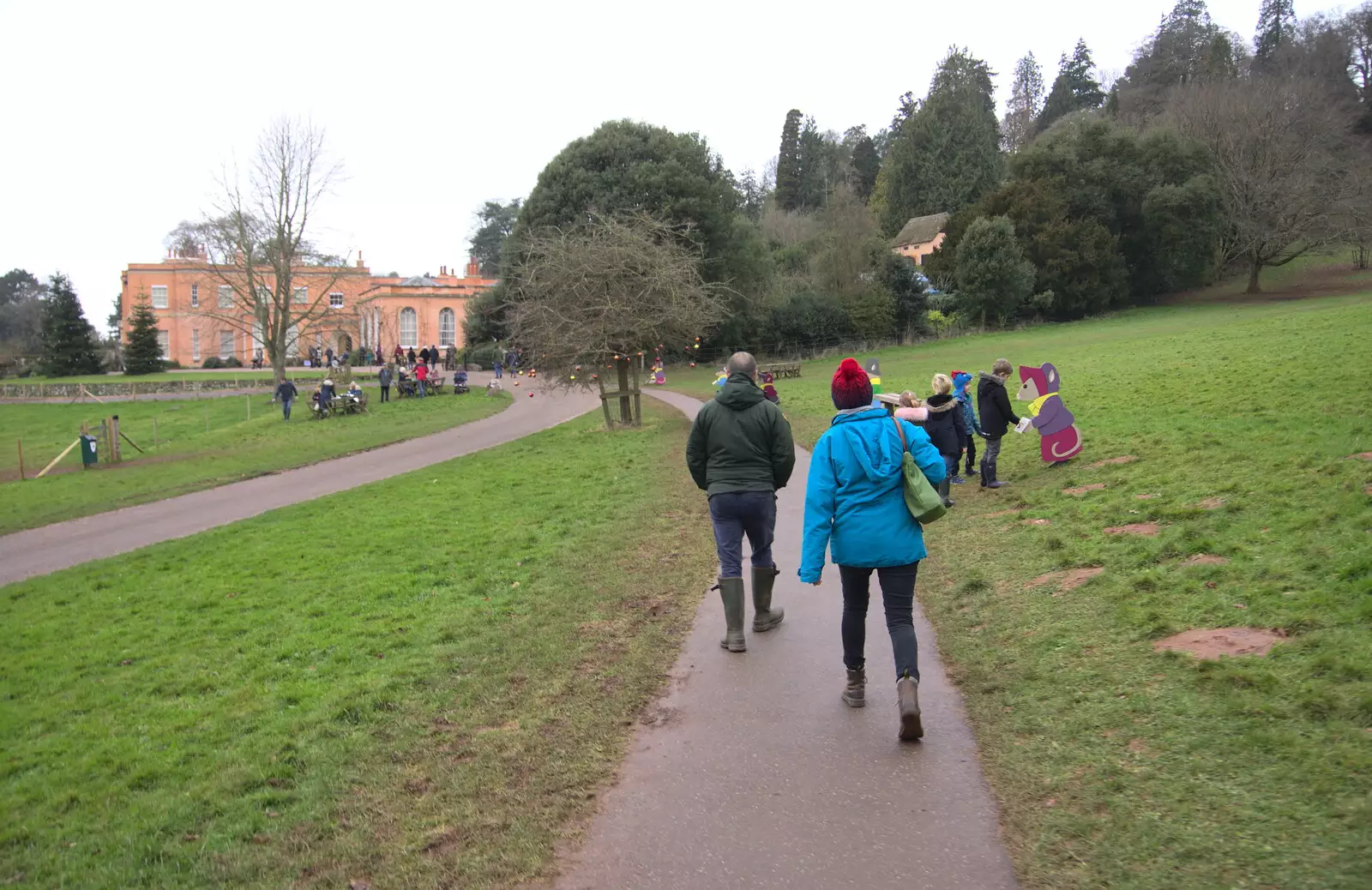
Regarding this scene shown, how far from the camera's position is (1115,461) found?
12016 millimetres

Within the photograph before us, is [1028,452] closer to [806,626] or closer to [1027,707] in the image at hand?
[806,626]

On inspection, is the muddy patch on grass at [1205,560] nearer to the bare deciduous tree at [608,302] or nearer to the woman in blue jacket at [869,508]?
the woman in blue jacket at [869,508]

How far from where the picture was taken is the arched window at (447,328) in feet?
251

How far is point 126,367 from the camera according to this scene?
6525 cm

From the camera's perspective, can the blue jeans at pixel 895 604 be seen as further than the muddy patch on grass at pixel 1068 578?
No

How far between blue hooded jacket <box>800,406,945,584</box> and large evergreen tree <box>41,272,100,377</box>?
7529cm

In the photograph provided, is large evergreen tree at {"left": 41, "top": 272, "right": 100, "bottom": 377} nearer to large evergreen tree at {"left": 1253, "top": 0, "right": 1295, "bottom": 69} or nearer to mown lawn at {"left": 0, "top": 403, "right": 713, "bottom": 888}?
mown lawn at {"left": 0, "top": 403, "right": 713, "bottom": 888}

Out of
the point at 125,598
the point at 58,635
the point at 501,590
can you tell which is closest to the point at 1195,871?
the point at 501,590

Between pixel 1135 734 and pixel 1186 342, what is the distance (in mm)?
25931

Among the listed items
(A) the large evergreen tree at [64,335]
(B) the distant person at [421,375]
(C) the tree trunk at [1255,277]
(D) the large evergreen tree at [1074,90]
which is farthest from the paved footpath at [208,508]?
(D) the large evergreen tree at [1074,90]

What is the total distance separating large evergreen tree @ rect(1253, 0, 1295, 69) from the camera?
78569 mm

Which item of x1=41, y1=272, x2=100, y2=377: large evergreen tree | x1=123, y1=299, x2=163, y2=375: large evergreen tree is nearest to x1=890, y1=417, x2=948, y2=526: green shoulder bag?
x1=123, y1=299, x2=163, y2=375: large evergreen tree

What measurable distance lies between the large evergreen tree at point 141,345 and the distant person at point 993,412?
221 feet

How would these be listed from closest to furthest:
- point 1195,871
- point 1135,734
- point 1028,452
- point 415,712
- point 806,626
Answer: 1. point 1195,871
2. point 1135,734
3. point 415,712
4. point 806,626
5. point 1028,452
